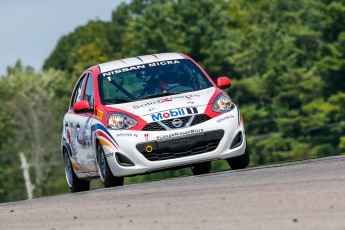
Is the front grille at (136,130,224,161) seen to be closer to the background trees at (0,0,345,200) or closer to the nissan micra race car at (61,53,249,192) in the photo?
the nissan micra race car at (61,53,249,192)

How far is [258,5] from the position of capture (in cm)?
14600

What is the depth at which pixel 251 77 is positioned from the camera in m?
105

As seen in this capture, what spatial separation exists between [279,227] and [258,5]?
137 m

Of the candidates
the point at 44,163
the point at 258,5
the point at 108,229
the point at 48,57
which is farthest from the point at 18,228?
the point at 48,57

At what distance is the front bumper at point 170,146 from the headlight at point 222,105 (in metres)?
0.08

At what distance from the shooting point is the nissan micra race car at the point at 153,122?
51.7 ft

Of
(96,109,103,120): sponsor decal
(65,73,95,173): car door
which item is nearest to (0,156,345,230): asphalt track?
(96,109,103,120): sponsor decal

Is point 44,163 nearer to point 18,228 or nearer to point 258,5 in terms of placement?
point 258,5

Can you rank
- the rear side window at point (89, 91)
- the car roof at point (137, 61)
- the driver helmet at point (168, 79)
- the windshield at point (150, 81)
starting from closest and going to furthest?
the windshield at point (150, 81) → the driver helmet at point (168, 79) → the rear side window at point (89, 91) → the car roof at point (137, 61)

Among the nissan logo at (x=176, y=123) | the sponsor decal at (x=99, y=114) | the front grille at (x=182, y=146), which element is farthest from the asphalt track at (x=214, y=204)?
the sponsor decal at (x=99, y=114)

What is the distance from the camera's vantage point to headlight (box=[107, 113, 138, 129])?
15.8m

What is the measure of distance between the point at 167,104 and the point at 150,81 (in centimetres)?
95

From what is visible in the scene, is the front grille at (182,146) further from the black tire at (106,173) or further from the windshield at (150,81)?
the windshield at (150,81)

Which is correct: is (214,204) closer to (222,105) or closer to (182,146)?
(182,146)
